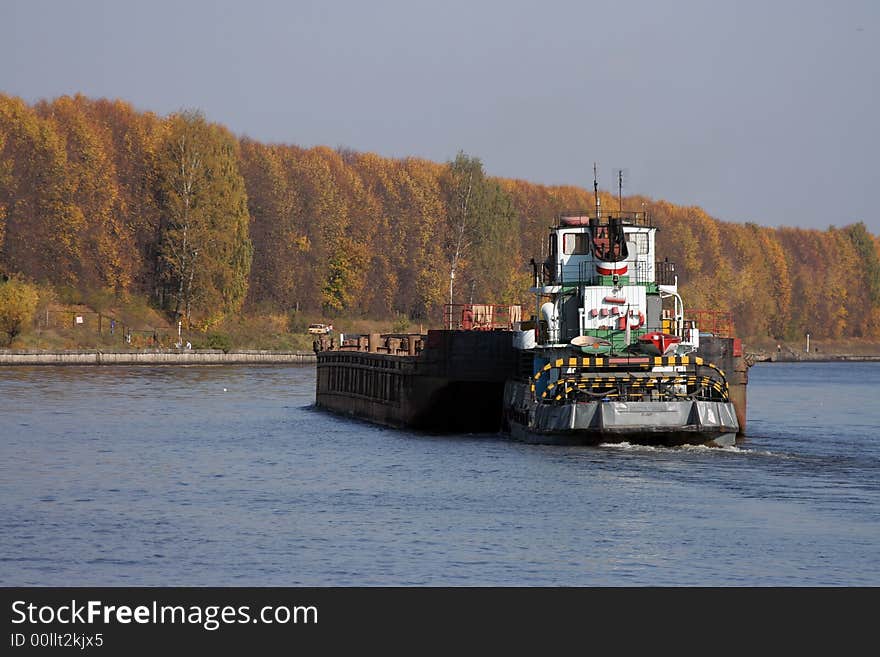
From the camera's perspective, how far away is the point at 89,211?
407 ft

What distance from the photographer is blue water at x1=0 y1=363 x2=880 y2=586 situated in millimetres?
25828

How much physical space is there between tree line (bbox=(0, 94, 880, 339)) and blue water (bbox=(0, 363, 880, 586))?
66896 millimetres

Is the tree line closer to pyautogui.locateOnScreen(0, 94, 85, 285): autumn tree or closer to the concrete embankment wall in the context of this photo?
pyautogui.locateOnScreen(0, 94, 85, 285): autumn tree

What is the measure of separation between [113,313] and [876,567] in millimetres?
102820

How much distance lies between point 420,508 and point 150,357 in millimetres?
84272

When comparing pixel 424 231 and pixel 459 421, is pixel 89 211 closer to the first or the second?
pixel 424 231

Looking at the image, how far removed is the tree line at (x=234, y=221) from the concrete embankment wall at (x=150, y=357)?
439 centimetres

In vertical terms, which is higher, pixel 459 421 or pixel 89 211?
pixel 89 211

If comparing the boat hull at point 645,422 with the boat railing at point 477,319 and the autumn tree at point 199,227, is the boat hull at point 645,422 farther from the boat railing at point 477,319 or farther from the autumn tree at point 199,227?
the autumn tree at point 199,227

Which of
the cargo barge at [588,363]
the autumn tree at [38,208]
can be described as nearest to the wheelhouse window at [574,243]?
the cargo barge at [588,363]

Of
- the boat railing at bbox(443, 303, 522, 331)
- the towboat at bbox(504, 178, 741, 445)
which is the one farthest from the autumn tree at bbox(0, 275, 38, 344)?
the towboat at bbox(504, 178, 741, 445)

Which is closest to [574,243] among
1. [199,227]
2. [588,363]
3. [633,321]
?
[633,321]

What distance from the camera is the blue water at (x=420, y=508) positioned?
25.8 m
